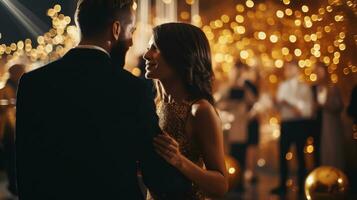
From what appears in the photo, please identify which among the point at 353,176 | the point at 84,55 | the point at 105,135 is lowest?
the point at 353,176

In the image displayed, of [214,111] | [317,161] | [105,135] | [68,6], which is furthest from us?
[68,6]

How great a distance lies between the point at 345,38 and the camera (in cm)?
1020

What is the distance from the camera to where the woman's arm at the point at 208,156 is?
304cm

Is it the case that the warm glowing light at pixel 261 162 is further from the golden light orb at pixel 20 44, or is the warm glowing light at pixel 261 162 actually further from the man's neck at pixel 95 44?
the man's neck at pixel 95 44

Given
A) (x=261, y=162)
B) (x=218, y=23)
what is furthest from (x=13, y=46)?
(x=261, y=162)

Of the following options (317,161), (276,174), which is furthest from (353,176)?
(276,174)

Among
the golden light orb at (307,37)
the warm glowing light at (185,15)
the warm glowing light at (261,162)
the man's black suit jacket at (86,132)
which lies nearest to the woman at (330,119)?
the golden light orb at (307,37)

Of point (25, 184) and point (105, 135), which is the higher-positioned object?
point (105, 135)

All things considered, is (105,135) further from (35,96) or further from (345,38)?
(345,38)

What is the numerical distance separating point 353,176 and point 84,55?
9.41 meters

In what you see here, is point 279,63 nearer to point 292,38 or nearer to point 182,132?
point 292,38

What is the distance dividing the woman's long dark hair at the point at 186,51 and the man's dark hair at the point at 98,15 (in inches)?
28.5

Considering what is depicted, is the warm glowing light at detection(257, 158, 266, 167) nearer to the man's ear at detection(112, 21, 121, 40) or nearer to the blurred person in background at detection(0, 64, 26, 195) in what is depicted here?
the blurred person in background at detection(0, 64, 26, 195)

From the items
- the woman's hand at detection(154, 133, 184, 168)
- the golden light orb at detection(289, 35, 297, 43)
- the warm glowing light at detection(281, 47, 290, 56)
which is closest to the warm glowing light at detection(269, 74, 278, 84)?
the warm glowing light at detection(281, 47, 290, 56)
